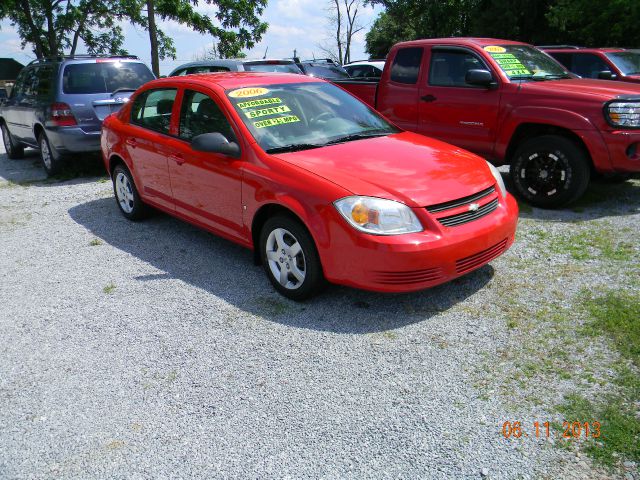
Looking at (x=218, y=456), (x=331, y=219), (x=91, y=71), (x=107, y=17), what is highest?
(x=107, y=17)

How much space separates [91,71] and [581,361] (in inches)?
334

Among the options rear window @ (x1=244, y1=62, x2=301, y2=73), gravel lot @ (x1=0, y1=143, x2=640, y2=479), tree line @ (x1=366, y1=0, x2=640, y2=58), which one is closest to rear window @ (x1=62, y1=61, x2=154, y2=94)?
rear window @ (x1=244, y1=62, x2=301, y2=73)

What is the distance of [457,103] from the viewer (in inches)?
278

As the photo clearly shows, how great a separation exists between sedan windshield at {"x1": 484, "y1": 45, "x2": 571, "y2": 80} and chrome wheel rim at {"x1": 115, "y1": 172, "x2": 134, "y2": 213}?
4.59 metres

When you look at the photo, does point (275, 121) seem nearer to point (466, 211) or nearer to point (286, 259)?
point (286, 259)

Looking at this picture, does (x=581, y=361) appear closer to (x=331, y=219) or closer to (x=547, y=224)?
(x=331, y=219)

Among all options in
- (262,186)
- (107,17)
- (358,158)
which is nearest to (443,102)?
(358,158)

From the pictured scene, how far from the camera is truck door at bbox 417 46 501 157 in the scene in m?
6.82

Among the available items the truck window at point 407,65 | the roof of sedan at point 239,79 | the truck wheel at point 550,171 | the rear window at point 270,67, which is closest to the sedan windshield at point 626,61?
the truck window at point 407,65

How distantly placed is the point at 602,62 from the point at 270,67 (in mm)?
5971

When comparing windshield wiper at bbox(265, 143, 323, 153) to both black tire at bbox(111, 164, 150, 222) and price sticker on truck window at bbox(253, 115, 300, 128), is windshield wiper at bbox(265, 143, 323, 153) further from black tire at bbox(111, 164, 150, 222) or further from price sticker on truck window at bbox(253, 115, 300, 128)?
black tire at bbox(111, 164, 150, 222)

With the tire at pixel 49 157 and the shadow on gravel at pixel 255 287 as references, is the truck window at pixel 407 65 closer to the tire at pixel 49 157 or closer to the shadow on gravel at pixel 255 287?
the shadow on gravel at pixel 255 287

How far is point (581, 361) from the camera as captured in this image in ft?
11.1

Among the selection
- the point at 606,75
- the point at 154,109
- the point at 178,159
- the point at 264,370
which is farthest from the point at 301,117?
the point at 606,75
